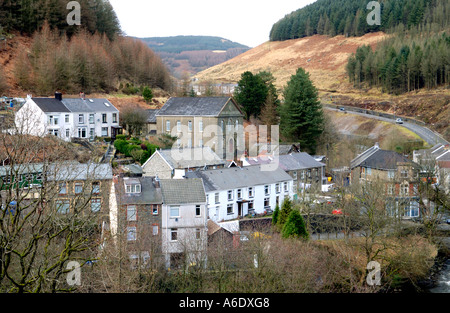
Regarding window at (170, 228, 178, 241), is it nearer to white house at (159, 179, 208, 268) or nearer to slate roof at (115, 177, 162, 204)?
white house at (159, 179, 208, 268)

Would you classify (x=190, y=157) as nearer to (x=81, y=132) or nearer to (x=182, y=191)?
(x=182, y=191)

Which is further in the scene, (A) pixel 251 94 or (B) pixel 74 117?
(A) pixel 251 94

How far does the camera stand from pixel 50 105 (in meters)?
42.9

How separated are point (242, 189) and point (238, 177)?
1.19 metres

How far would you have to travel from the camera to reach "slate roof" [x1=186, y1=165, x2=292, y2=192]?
1319 inches

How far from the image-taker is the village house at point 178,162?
115ft

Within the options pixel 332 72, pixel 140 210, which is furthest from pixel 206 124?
pixel 332 72

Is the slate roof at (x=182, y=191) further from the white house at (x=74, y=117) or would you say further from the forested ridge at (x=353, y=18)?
the forested ridge at (x=353, y=18)

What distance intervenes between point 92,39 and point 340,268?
61830 millimetres

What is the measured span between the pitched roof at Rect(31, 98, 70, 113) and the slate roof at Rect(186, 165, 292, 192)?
16477 millimetres

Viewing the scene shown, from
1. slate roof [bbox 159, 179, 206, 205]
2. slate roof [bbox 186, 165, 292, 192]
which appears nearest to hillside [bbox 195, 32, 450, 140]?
slate roof [bbox 186, 165, 292, 192]
